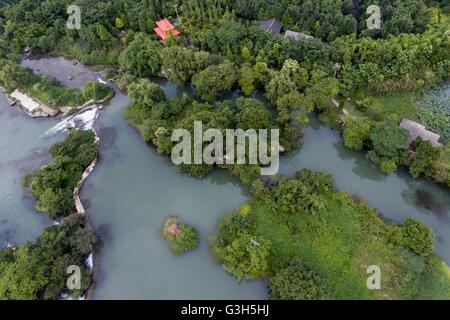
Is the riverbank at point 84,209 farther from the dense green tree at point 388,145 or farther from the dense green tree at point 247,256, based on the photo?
the dense green tree at point 388,145

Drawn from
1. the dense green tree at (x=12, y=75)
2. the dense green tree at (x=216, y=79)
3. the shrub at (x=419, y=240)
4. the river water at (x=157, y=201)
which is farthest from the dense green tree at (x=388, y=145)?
the dense green tree at (x=12, y=75)

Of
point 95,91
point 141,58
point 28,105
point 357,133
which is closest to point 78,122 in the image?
point 95,91

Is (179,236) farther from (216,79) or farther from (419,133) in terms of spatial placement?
(419,133)

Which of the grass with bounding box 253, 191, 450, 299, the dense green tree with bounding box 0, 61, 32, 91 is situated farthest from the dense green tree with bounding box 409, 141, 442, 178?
the dense green tree with bounding box 0, 61, 32, 91

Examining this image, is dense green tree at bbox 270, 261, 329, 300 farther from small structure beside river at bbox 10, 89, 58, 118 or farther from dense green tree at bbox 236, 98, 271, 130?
small structure beside river at bbox 10, 89, 58, 118

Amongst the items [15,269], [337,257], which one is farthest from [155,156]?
[337,257]

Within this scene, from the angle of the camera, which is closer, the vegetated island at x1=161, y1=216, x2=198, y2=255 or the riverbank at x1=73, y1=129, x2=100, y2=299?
the riverbank at x1=73, y1=129, x2=100, y2=299
